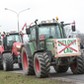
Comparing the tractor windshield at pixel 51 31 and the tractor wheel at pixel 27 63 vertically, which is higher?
the tractor windshield at pixel 51 31

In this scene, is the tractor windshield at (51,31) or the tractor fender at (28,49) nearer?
the tractor windshield at (51,31)

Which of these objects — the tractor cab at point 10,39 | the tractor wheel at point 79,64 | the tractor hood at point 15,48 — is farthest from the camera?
the tractor cab at point 10,39

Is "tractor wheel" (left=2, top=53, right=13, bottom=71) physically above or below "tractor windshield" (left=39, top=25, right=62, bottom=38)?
below

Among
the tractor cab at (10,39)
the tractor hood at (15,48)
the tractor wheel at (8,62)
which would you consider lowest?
the tractor wheel at (8,62)

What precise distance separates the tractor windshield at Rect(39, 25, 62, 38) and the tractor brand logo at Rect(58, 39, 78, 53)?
1.09m

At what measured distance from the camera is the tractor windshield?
19922 mm

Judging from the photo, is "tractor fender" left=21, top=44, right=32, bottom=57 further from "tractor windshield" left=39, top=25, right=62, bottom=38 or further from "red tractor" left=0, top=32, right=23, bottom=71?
"red tractor" left=0, top=32, right=23, bottom=71

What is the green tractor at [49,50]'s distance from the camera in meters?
18.8

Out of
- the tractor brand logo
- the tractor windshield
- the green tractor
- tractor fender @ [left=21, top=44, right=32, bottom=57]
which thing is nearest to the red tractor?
tractor fender @ [left=21, top=44, right=32, bottom=57]

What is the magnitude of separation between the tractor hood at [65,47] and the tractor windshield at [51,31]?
2.43 feet

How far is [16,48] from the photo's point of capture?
2661 centimetres

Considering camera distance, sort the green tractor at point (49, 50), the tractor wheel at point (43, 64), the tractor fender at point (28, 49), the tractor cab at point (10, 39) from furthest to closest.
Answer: the tractor cab at point (10, 39) → the tractor fender at point (28, 49) → the green tractor at point (49, 50) → the tractor wheel at point (43, 64)

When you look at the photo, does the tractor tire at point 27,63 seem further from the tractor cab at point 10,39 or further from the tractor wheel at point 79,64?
the tractor cab at point 10,39

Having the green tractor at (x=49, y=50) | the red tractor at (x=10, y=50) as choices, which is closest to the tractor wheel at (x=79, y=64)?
the green tractor at (x=49, y=50)
